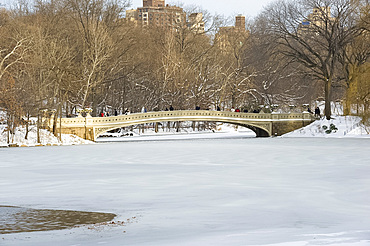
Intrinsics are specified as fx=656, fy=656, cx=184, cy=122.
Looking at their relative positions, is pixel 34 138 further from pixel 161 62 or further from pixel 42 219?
pixel 42 219

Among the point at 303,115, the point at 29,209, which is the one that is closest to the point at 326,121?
the point at 303,115

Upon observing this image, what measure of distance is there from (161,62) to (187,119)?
12.3 meters

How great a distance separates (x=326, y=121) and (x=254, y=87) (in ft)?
53.8

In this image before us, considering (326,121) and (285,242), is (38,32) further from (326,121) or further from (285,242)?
(285,242)

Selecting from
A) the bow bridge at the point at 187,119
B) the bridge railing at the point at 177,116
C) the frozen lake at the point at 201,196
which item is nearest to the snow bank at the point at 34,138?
the bow bridge at the point at 187,119

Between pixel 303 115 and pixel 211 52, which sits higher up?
pixel 211 52

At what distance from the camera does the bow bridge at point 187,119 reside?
52.2 meters

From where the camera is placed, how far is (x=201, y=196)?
18.4m

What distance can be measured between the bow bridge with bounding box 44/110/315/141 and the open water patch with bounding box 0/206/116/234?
34.2 meters

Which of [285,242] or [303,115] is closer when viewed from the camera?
[285,242]

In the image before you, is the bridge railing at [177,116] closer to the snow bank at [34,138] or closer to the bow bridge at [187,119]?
the bow bridge at [187,119]

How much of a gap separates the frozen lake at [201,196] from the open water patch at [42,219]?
49cm

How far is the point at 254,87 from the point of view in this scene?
72.7 meters

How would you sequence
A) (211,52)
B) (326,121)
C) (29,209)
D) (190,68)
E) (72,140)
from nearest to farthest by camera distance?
1. (29,209)
2. (72,140)
3. (326,121)
4. (190,68)
5. (211,52)
